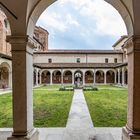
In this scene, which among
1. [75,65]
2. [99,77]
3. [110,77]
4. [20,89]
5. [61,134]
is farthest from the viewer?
[99,77]

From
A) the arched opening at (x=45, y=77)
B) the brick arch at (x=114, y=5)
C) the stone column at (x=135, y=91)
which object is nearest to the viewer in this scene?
the stone column at (x=135, y=91)

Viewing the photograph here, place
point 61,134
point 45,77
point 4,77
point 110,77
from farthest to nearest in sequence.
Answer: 1. point 110,77
2. point 45,77
3. point 4,77
4. point 61,134

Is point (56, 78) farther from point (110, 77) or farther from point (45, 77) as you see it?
point (110, 77)

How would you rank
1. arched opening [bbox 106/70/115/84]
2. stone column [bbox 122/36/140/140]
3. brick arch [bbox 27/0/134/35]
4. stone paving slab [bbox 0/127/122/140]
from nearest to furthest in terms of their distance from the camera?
stone column [bbox 122/36/140/140], brick arch [bbox 27/0/134/35], stone paving slab [bbox 0/127/122/140], arched opening [bbox 106/70/115/84]

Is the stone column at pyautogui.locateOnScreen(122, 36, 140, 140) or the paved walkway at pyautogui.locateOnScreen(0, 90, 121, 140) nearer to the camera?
the stone column at pyautogui.locateOnScreen(122, 36, 140, 140)

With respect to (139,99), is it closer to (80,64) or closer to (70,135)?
(70,135)

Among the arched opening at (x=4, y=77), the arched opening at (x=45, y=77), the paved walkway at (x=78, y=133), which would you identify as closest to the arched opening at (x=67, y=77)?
the arched opening at (x=45, y=77)

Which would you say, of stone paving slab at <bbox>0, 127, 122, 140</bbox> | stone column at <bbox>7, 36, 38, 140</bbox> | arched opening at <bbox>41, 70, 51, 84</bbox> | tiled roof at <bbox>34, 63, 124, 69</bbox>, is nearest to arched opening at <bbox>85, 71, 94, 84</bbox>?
tiled roof at <bbox>34, 63, 124, 69</bbox>

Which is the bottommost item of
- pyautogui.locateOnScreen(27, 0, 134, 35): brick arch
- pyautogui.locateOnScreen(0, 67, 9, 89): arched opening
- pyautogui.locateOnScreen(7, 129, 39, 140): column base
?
pyautogui.locateOnScreen(7, 129, 39, 140): column base

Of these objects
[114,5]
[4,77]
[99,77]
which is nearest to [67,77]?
[99,77]

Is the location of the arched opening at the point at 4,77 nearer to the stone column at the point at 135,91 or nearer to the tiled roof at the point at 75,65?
the tiled roof at the point at 75,65

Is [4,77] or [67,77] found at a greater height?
[4,77]

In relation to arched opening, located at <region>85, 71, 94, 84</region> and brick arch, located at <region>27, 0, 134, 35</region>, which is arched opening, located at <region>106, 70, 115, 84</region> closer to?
arched opening, located at <region>85, 71, 94, 84</region>

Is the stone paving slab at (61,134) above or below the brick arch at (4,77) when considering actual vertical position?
below
